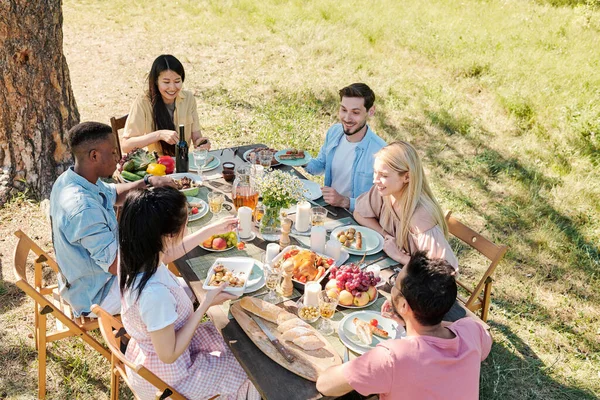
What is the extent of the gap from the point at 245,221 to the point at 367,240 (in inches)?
33.4

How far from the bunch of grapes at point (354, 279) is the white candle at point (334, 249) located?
10.3 inches

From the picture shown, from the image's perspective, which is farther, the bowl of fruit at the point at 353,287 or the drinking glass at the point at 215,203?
the drinking glass at the point at 215,203

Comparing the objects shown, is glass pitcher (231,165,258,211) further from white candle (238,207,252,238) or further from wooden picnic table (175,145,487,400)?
wooden picnic table (175,145,487,400)

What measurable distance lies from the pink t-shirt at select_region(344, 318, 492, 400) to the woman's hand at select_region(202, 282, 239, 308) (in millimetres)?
798

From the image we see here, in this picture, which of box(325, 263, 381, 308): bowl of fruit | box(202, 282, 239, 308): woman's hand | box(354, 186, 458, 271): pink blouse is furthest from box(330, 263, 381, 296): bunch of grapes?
box(202, 282, 239, 308): woman's hand

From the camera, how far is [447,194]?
20.9ft

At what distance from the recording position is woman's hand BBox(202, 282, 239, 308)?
2.56 m

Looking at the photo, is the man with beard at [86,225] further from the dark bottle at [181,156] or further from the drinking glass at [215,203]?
the dark bottle at [181,156]

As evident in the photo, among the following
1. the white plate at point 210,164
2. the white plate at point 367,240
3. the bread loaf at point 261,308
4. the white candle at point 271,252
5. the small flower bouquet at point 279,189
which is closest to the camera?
the bread loaf at point 261,308

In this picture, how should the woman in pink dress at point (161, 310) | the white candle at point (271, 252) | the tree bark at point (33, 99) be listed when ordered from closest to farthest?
the woman in pink dress at point (161, 310) < the white candle at point (271, 252) < the tree bark at point (33, 99)

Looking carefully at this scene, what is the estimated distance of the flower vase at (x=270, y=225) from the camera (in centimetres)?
331

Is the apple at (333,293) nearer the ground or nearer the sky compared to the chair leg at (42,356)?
nearer the sky

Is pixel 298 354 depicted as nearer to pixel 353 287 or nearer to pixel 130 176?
pixel 353 287

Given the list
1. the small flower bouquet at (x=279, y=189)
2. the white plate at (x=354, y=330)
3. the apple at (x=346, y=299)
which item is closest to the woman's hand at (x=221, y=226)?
the small flower bouquet at (x=279, y=189)
